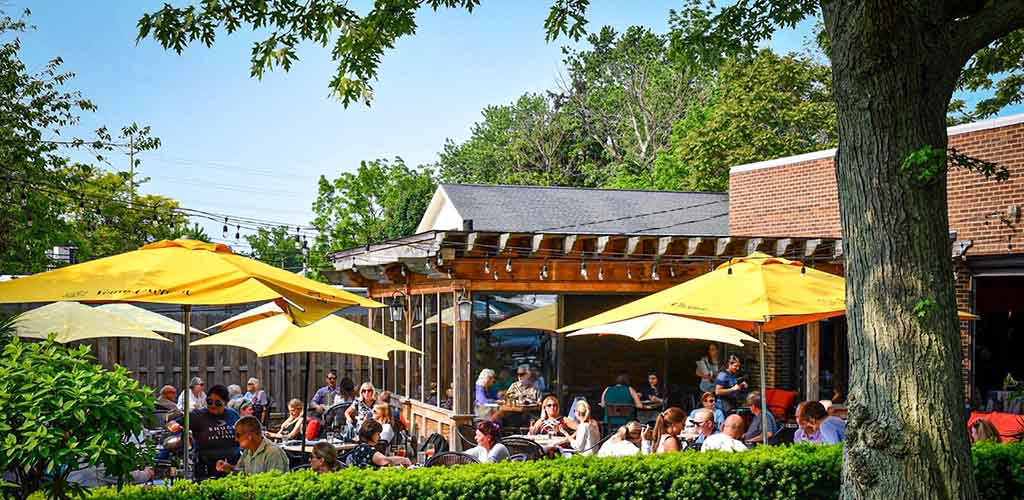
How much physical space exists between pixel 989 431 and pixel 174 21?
8.14 m

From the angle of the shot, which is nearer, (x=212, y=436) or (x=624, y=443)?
(x=624, y=443)

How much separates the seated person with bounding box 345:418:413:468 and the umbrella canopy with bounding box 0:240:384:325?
2197 mm

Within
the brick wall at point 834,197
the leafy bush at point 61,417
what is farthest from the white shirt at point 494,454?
the brick wall at point 834,197

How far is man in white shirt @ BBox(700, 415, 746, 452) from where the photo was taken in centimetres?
881

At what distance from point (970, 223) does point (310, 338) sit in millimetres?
9789

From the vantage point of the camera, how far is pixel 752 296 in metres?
8.71

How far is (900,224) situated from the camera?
6.16 metres

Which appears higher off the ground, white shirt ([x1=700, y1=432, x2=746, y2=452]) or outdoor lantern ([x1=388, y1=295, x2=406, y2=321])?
outdoor lantern ([x1=388, y1=295, x2=406, y2=321])

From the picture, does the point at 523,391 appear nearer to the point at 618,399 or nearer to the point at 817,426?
the point at 618,399

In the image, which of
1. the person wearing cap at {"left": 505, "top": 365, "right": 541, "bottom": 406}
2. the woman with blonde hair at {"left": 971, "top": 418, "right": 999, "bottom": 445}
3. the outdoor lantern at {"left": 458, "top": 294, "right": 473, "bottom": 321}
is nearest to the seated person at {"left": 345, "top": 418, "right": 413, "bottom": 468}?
the outdoor lantern at {"left": 458, "top": 294, "right": 473, "bottom": 321}

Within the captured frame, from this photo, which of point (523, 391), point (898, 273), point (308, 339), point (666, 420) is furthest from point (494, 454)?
point (523, 391)

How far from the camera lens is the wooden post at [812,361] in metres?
15.9

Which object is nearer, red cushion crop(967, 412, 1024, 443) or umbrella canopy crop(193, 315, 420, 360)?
umbrella canopy crop(193, 315, 420, 360)

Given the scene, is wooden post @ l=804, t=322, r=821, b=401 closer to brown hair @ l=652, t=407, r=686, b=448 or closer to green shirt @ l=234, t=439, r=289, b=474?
brown hair @ l=652, t=407, r=686, b=448
